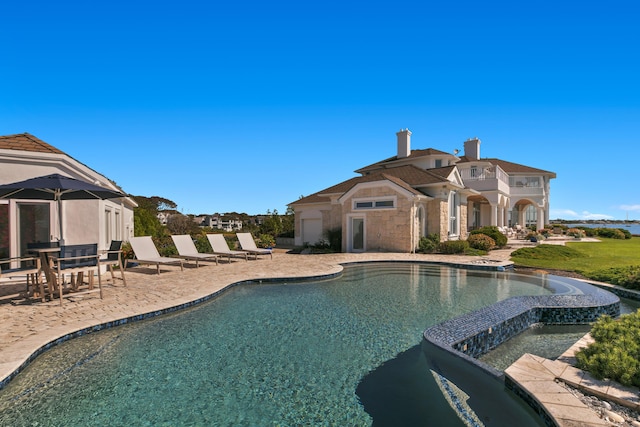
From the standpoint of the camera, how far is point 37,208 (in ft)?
33.3

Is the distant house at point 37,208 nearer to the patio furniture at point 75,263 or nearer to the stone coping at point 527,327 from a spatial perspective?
the patio furniture at point 75,263

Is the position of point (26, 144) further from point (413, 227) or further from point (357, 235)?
A: point (413, 227)

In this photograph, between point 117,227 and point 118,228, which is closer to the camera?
point 117,227

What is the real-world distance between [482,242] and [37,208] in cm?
2213

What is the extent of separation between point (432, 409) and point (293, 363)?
203cm

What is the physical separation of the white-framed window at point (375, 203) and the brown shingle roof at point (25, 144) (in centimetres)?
1497

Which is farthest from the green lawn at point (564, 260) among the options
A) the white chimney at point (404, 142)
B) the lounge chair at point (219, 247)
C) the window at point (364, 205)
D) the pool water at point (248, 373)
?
the white chimney at point (404, 142)

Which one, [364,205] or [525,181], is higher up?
[525,181]

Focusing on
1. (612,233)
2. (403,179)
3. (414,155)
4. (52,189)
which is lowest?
(612,233)

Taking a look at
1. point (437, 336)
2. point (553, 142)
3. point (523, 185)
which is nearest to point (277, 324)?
point (437, 336)

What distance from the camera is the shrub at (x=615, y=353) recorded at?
144 inches

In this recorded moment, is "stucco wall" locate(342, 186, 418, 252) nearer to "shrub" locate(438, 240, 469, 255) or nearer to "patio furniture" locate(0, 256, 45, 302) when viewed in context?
"shrub" locate(438, 240, 469, 255)

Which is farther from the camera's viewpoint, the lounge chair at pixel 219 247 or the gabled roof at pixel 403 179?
the gabled roof at pixel 403 179

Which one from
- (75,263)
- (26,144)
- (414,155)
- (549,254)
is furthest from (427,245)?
(26,144)
